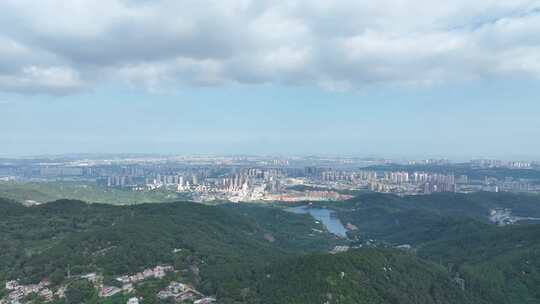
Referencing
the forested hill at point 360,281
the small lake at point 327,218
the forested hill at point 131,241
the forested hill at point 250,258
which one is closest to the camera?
the forested hill at point 360,281

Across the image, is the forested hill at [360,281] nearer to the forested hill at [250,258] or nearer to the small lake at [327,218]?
the forested hill at [250,258]

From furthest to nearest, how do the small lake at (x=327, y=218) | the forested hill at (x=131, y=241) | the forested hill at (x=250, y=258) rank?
the small lake at (x=327, y=218) < the forested hill at (x=131, y=241) < the forested hill at (x=250, y=258)

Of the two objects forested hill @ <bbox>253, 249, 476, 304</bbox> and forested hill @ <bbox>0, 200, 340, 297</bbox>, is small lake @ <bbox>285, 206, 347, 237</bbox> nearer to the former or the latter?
forested hill @ <bbox>0, 200, 340, 297</bbox>

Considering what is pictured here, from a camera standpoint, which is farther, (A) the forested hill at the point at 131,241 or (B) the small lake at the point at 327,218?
(B) the small lake at the point at 327,218

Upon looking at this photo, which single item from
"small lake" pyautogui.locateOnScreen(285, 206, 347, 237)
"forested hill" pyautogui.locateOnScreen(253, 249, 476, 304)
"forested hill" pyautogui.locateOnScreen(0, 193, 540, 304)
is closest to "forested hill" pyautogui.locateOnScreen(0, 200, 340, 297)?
"forested hill" pyautogui.locateOnScreen(0, 193, 540, 304)

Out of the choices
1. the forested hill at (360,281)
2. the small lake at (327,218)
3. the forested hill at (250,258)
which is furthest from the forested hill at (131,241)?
the small lake at (327,218)

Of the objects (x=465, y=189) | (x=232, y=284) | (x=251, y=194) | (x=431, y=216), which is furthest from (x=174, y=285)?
(x=465, y=189)

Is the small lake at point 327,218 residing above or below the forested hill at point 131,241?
below

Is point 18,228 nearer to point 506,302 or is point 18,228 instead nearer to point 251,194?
point 506,302
